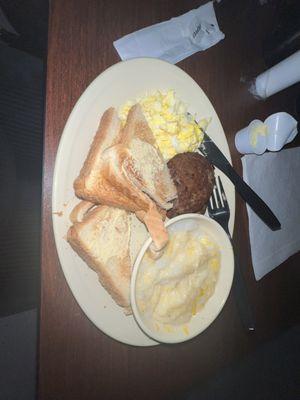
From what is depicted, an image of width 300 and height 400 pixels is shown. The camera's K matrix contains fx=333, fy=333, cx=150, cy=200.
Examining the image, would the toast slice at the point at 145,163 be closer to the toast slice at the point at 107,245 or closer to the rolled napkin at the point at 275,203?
the toast slice at the point at 107,245

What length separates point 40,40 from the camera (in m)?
1.34

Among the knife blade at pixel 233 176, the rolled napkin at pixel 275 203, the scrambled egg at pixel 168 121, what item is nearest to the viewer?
the scrambled egg at pixel 168 121

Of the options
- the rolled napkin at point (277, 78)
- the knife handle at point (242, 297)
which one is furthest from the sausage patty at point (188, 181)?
the rolled napkin at point (277, 78)

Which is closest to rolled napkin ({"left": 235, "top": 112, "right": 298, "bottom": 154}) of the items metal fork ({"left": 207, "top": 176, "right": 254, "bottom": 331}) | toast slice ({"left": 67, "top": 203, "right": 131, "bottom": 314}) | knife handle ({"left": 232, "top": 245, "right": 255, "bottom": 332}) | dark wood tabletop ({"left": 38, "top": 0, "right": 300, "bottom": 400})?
dark wood tabletop ({"left": 38, "top": 0, "right": 300, "bottom": 400})

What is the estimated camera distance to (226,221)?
1.12m

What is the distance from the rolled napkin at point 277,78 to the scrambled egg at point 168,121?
399 millimetres

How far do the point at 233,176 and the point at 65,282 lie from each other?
2.10 ft

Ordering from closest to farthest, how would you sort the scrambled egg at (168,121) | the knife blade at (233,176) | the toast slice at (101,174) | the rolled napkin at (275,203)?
the toast slice at (101,174), the scrambled egg at (168,121), the knife blade at (233,176), the rolled napkin at (275,203)

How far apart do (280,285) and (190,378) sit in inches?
21.1

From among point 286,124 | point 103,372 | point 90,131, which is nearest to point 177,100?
point 90,131

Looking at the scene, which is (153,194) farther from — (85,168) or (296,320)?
(296,320)

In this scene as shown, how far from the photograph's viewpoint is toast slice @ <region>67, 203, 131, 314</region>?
Answer: 33.8 inches

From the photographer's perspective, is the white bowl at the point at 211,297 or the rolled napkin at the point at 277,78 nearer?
the white bowl at the point at 211,297

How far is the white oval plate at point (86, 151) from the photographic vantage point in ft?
2.78
